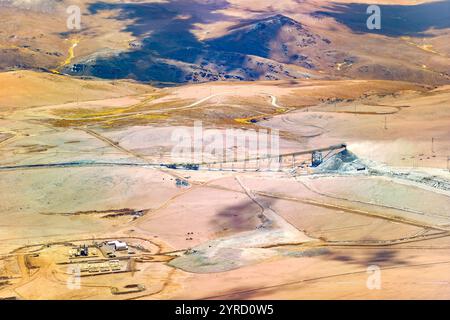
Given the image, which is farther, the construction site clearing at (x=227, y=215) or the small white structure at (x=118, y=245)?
the small white structure at (x=118, y=245)

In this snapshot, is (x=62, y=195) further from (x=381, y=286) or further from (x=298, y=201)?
(x=381, y=286)

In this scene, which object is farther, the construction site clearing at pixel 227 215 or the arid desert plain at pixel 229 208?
the arid desert plain at pixel 229 208

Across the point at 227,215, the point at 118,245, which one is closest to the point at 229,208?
the point at 227,215

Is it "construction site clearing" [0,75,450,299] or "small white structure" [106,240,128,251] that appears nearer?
"construction site clearing" [0,75,450,299]

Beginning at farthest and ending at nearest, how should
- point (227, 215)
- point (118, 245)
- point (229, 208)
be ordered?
point (229, 208)
point (227, 215)
point (118, 245)

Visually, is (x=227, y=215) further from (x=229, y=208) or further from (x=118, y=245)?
(x=118, y=245)

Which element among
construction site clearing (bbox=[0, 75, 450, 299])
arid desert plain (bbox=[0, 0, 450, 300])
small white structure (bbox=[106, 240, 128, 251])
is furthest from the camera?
small white structure (bbox=[106, 240, 128, 251])

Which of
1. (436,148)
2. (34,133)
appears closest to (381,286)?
(436,148)

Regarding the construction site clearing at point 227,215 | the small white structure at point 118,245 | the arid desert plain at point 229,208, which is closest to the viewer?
the construction site clearing at point 227,215

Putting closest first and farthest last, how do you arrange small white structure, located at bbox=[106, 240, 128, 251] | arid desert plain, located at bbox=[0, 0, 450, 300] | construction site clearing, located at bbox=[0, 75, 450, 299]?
construction site clearing, located at bbox=[0, 75, 450, 299] < arid desert plain, located at bbox=[0, 0, 450, 300] < small white structure, located at bbox=[106, 240, 128, 251]

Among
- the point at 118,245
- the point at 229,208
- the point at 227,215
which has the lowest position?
the point at 227,215

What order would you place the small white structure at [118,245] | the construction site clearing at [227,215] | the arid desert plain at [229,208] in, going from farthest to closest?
1. the small white structure at [118,245]
2. the arid desert plain at [229,208]
3. the construction site clearing at [227,215]
